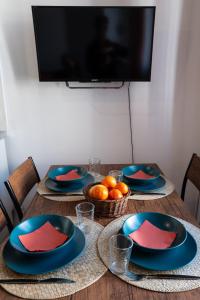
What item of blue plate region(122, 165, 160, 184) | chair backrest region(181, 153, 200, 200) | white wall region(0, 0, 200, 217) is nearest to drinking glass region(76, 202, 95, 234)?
blue plate region(122, 165, 160, 184)

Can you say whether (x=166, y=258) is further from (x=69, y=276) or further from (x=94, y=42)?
(x=94, y=42)

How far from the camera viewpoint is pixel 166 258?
821 mm

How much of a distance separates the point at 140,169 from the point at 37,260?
0.88 m

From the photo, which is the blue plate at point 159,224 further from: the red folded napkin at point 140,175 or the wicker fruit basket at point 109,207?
the red folded napkin at point 140,175

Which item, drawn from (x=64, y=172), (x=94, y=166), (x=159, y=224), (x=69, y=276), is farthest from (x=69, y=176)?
(x=69, y=276)

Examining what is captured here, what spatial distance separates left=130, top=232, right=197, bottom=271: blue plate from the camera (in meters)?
0.79

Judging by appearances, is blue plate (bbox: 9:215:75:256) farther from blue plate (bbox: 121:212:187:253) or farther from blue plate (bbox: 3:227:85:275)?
blue plate (bbox: 121:212:187:253)

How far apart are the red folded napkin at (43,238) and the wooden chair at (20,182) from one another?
1.29 ft

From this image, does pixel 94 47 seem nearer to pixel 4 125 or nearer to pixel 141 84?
pixel 141 84

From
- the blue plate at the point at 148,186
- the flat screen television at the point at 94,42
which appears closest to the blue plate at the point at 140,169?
the blue plate at the point at 148,186

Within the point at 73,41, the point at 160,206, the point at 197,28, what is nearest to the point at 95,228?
the point at 160,206

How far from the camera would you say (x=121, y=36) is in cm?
162

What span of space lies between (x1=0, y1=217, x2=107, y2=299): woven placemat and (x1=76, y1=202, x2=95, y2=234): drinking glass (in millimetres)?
130

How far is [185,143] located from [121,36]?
36.1 inches
